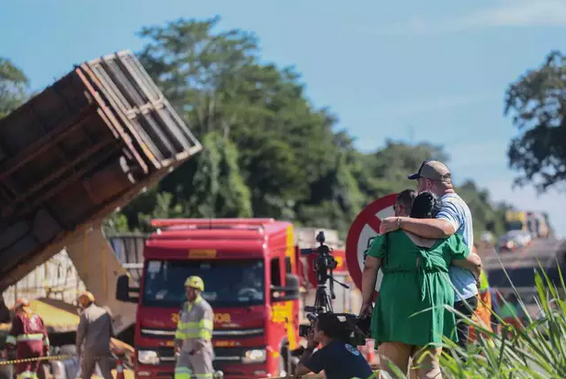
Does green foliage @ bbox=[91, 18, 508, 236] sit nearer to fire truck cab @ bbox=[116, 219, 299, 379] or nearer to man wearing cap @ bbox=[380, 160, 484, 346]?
fire truck cab @ bbox=[116, 219, 299, 379]

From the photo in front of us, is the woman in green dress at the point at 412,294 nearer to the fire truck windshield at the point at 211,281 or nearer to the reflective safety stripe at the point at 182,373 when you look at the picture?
the reflective safety stripe at the point at 182,373

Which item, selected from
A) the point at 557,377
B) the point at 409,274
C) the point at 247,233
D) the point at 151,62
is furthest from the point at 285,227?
the point at 151,62

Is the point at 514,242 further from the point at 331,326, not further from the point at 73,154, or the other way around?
the point at 331,326

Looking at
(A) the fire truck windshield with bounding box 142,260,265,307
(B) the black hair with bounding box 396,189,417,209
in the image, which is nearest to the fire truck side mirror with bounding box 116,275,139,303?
(A) the fire truck windshield with bounding box 142,260,265,307

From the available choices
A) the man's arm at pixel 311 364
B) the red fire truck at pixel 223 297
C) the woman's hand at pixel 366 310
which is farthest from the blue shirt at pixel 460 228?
the red fire truck at pixel 223 297

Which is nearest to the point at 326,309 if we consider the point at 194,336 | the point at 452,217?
the point at 452,217

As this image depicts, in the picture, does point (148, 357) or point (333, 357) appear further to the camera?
point (148, 357)

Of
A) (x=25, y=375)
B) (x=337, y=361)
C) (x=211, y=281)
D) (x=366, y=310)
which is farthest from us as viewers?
(x=25, y=375)

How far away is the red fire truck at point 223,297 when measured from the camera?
16.0 metres

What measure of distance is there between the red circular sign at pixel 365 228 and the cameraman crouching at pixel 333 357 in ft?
3.85

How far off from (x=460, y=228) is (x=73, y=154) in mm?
9742

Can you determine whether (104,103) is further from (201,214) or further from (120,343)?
(201,214)

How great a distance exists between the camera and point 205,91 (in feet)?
290

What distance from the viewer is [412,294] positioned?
272 inches
